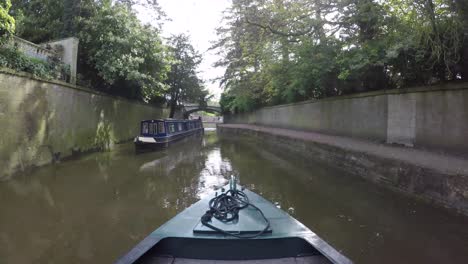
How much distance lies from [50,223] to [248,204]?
10.9 ft

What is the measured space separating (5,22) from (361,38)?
10.1 metres

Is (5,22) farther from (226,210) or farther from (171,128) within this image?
(171,128)

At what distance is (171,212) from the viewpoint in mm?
4703

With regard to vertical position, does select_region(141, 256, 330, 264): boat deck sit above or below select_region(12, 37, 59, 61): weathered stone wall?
below

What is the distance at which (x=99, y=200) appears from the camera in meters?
5.33

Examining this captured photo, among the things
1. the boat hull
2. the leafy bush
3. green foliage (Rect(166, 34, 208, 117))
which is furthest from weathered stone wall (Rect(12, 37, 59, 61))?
green foliage (Rect(166, 34, 208, 117))

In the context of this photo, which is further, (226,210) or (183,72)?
(183,72)

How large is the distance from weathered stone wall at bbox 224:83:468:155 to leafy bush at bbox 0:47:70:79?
10880 mm

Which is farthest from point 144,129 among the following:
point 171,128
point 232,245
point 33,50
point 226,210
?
point 232,245

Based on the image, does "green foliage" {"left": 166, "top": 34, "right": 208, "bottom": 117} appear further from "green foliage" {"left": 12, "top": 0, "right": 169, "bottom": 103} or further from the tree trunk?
the tree trunk

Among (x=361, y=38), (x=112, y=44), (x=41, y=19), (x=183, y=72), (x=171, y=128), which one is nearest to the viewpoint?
(x=361, y=38)

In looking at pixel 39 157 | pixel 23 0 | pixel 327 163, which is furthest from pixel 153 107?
pixel 327 163

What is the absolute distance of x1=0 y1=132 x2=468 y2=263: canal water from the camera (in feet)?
10.9

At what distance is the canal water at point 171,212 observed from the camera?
334 cm
